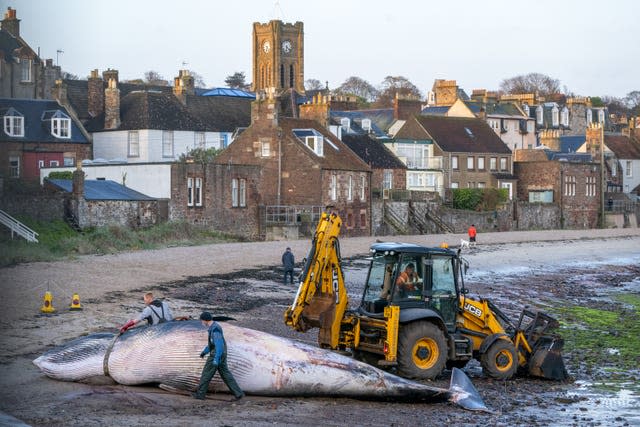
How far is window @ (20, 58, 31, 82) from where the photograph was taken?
67.1 m

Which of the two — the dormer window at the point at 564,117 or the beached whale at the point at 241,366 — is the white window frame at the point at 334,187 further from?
the dormer window at the point at 564,117

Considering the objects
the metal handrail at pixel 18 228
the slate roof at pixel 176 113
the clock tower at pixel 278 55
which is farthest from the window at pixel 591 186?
the metal handrail at pixel 18 228

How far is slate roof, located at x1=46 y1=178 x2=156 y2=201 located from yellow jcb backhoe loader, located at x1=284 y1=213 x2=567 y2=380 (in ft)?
92.4

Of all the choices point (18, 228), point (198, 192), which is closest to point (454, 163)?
point (198, 192)

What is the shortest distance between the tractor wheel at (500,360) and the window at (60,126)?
44892mm

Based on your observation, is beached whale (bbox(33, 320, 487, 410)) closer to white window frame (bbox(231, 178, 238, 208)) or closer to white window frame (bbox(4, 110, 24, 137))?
white window frame (bbox(231, 178, 238, 208))

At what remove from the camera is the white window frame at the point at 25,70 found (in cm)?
6706

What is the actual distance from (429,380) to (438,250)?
2.35 meters

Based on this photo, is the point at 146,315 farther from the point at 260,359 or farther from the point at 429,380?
the point at 429,380

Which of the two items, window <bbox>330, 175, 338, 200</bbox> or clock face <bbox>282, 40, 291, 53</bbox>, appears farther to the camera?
clock face <bbox>282, 40, 291, 53</bbox>

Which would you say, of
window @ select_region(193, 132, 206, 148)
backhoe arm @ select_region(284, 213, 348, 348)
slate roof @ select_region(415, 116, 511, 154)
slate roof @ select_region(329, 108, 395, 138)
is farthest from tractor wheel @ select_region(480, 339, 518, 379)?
slate roof @ select_region(329, 108, 395, 138)

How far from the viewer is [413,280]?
19.7 metres

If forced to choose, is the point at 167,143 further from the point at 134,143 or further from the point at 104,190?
the point at 104,190

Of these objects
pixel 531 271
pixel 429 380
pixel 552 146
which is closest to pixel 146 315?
pixel 429 380
